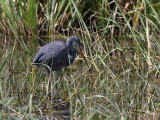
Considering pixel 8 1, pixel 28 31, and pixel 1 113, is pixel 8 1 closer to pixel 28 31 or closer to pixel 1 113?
pixel 28 31

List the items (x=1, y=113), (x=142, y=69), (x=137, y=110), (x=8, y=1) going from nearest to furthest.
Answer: (x=137, y=110)
(x=1, y=113)
(x=142, y=69)
(x=8, y=1)

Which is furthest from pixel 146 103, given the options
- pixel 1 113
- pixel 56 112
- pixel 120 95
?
pixel 1 113

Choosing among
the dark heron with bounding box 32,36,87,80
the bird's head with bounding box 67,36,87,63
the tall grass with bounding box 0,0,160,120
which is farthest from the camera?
the bird's head with bounding box 67,36,87,63

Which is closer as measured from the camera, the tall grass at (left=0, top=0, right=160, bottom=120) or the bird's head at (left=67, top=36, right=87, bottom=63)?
the tall grass at (left=0, top=0, right=160, bottom=120)

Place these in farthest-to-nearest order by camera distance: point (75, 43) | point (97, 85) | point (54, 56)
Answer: point (75, 43), point (54, 56), point (97, 85)

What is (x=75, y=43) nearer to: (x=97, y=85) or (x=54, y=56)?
(x=54, y=56)

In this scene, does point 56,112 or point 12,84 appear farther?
point 12,84

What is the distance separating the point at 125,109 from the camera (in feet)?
13.2

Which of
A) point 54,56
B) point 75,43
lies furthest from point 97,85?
point 75,43

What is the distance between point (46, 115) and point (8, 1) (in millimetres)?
4209

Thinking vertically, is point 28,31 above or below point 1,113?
below

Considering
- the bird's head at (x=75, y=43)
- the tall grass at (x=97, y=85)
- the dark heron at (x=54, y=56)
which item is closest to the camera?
the tall grass at (x=97, y=85)

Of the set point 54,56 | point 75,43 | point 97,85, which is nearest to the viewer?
point 97,85

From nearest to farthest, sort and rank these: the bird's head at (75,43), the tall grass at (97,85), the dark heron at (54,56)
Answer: the tall grass at (97,85), the dark heron at (54,56), the bird's head at (75,43)
